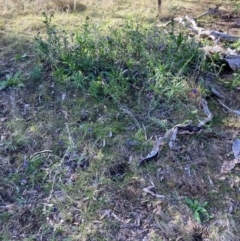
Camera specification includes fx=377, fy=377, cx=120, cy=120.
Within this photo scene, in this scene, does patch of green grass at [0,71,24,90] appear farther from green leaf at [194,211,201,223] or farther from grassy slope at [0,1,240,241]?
green leaf at [194,211,201,223]

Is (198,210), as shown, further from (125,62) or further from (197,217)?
(125,62)

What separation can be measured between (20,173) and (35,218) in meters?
0.43

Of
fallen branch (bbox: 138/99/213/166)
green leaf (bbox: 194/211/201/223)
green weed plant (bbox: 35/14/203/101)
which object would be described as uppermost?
green weed plant (bbox: 35/14/203/101)

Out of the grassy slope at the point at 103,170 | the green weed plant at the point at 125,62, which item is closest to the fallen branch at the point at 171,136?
the grassy slope at the point at 103,170

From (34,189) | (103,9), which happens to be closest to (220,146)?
(34,189)

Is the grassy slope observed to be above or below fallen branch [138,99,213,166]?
below

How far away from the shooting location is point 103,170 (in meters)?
2.72

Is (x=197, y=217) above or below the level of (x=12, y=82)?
below

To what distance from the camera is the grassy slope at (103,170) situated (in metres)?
2.41

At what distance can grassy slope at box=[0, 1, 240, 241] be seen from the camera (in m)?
2.41

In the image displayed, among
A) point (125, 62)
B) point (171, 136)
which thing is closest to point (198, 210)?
point (171, 136)

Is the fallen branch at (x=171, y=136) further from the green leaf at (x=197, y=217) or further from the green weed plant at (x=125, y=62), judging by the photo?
the green leaf at (x=197, y=217)

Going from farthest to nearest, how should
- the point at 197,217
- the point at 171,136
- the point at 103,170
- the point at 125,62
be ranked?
the point at 125,62 < the point at 171,136 < the point at 103,170 < the point at 197,217

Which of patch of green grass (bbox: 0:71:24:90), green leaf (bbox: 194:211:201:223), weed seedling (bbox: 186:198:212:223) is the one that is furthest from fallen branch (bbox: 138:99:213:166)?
patch of green grass (bbox: 0:71:24:90)
